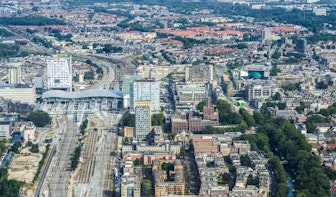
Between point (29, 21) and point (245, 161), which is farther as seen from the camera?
point (29, 21)

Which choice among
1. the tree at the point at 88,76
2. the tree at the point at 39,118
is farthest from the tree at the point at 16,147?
the tree at the point at 88,76

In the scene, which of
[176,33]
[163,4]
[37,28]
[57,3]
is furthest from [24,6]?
[176,33]

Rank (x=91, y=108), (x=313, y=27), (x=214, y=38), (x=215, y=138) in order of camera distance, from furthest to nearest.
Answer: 1. (x=313, y=27)
2. (x=214, y=38)
3. (x=91, y=108)
4. (x=215, y=138)

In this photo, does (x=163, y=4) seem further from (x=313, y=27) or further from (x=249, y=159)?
(x=249, y=159)

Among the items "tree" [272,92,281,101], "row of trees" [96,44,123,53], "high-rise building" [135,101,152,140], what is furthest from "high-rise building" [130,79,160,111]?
"row of trees" [96,44,123,53]

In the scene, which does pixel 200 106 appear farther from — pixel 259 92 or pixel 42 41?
pixel 42 41

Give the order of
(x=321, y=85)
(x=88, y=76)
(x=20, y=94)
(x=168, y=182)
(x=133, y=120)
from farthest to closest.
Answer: (x=88, y=76) < (x=321, y=85) < (x=20, y=94) < (x=133, y=120) < (x=168, y=182)

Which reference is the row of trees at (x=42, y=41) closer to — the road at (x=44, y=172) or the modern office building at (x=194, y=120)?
the modern office building at (x=194, y=120)

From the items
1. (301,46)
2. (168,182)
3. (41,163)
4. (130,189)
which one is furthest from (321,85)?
(130,189)
